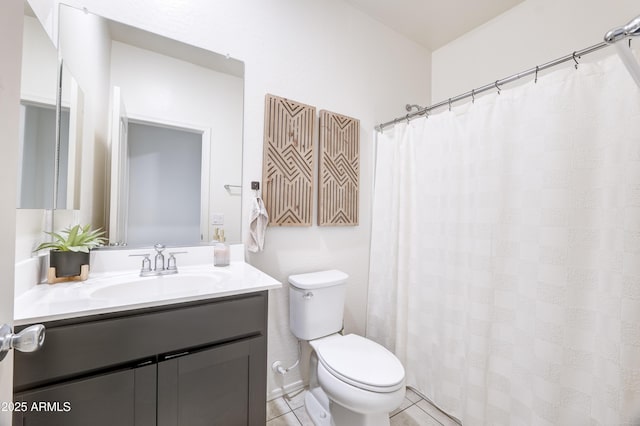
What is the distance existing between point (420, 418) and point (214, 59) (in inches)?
93.8

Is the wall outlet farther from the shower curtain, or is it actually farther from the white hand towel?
the shower curtain

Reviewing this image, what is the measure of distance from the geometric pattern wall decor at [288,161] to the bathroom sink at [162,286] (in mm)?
515

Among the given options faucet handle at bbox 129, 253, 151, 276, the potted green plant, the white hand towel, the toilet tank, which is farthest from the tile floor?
the potted green plant

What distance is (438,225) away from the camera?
5.43 ft

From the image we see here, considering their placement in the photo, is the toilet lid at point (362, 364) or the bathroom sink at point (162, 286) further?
the toilet lid at point (362, 364)

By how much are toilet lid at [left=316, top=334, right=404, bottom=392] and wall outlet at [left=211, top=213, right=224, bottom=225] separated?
2.93 ft

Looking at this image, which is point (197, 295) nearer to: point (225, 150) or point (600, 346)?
point (225, 150)

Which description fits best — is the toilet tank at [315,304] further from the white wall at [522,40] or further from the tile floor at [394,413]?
the white wall at [522,40]

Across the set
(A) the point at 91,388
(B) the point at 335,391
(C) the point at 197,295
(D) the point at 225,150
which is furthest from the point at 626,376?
(D) the point at 225,150

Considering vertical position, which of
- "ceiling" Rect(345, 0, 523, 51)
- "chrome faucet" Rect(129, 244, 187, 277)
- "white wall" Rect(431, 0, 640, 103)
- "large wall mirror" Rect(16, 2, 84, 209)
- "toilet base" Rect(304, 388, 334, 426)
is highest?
"ceiling" Rect(345, 0, 523, 51)

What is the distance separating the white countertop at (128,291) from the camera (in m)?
0.80

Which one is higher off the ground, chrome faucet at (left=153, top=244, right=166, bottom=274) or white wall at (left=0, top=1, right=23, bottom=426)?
white wall at (left=0, top=1, right=23, bottom=426)

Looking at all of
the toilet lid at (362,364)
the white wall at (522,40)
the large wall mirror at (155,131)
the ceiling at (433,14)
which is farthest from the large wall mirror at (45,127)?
the white wall at (522,40)

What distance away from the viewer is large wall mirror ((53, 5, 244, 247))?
126 centimetres
